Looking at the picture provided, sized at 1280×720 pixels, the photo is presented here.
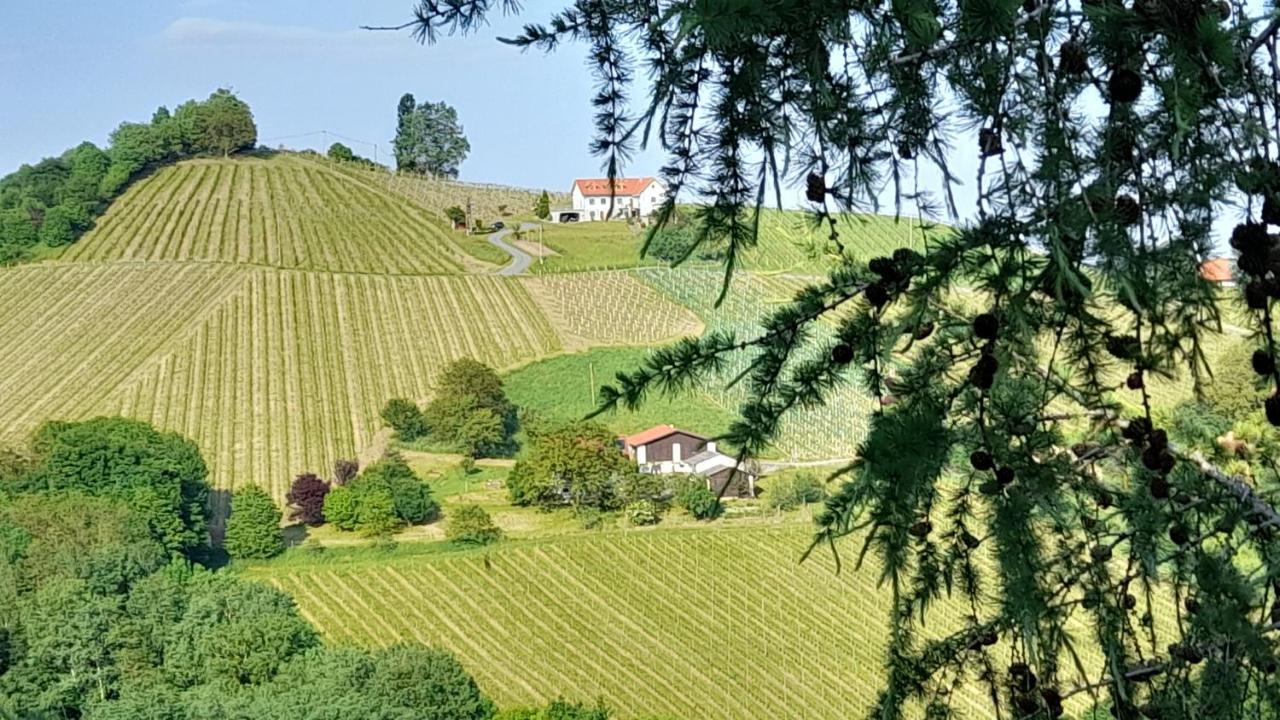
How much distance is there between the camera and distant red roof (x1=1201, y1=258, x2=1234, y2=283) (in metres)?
2.23

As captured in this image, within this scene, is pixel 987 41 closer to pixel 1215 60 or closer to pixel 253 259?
pixel 1215 60

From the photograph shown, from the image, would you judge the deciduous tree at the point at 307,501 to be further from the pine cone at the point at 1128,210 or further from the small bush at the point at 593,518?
the pine cone at the point at 1128,210

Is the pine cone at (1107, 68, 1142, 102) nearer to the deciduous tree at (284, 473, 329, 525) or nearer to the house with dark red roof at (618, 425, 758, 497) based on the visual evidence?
the deciduous tree at (284, 473, 329, 525)

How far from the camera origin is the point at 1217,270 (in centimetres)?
236

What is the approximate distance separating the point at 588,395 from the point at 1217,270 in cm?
3590

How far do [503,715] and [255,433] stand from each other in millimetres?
15363

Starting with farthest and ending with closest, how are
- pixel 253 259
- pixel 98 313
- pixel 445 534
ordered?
pixel 253 259 < pixel 98 313 < pixel 445 534

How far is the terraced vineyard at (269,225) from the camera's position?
45.9 meters

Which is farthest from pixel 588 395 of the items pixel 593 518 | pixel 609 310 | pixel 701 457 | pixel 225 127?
pixel 225 127

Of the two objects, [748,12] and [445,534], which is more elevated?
[748,12]

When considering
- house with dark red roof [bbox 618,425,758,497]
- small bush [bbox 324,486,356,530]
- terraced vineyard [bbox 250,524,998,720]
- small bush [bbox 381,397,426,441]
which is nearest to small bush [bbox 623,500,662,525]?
terraced vineyard [bbox 250,524,998,720]

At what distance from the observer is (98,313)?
40.9m

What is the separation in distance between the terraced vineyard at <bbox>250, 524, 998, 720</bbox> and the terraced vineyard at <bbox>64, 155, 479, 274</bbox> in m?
18.4

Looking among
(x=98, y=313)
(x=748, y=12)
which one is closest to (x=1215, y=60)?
(x=748, y=12)
